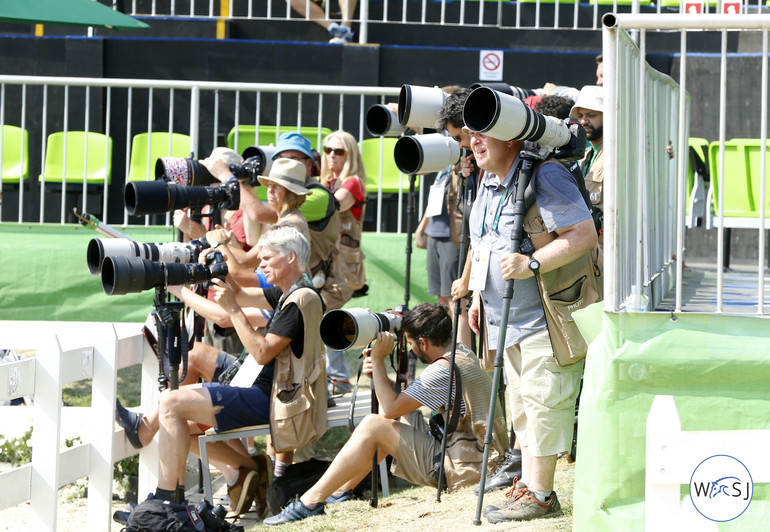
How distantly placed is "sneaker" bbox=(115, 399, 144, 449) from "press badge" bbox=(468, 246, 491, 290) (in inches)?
71.8

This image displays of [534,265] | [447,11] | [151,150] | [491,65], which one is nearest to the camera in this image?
[534,265]

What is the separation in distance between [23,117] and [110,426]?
4215 millimetres

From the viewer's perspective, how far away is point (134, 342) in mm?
4621

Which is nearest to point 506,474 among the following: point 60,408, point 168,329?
point 168,329

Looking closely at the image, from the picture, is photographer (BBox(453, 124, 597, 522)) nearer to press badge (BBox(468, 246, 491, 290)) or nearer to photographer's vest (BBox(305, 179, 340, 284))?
press badge (BBox(468, 246, 491, 290))

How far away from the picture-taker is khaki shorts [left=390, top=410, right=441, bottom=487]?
4438 millimetres

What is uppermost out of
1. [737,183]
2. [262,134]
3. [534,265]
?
[262,134]

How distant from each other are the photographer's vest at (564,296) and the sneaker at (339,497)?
1489 millimetres

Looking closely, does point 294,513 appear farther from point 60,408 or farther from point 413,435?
point 60,408

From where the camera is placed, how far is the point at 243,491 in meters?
4.94

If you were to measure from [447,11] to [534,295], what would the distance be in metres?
6.33

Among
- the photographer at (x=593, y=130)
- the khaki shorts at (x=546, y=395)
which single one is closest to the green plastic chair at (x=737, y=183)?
the photographer at (x=593, y=130)

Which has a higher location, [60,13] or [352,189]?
[60,13]

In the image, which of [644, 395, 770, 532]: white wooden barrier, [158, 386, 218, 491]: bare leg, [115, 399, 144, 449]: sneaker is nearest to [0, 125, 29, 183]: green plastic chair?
[115, 399, 144, 449]: sneaker
